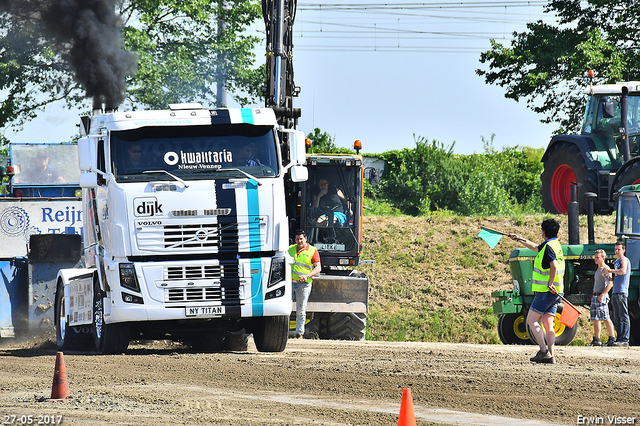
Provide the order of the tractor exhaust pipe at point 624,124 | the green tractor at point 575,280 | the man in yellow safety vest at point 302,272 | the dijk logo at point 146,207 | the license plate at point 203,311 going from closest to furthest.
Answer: the dijk logo at point 146,207 → the license plate at point 203,311 → the green tractor at point 575,280 → the man in yellow safety vest at point 302,272 → the tractor exhaust pipe at point 624,124

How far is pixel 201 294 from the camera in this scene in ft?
37.0

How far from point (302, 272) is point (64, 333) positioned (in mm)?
4041

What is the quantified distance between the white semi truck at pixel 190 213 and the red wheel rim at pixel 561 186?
32.9 ft

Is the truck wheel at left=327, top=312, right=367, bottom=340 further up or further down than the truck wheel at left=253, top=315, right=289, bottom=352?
further down

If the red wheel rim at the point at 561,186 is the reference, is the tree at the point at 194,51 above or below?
above

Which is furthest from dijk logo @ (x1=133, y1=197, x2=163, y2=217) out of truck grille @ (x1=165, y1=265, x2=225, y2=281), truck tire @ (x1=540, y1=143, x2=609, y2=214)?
truck tire @ (x1=540, y1=143, x2=609, y2=214)

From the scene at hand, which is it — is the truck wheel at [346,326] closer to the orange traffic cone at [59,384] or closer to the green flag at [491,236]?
the green flag at [491,236]

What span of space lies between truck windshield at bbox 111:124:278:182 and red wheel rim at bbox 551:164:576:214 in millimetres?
10272

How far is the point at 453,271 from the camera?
24.5 m

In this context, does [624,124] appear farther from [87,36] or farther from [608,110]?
[87,36]

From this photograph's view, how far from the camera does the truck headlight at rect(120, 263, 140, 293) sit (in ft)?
36.4

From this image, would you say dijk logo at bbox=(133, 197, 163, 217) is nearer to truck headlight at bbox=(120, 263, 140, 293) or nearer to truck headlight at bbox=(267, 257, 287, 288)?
truck headlight at bbox=(120, 263, 140, 293)

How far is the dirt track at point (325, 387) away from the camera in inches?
296

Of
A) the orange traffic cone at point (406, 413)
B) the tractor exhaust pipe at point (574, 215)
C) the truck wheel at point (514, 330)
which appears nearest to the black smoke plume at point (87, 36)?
the truck wheel at point (514, 330)
